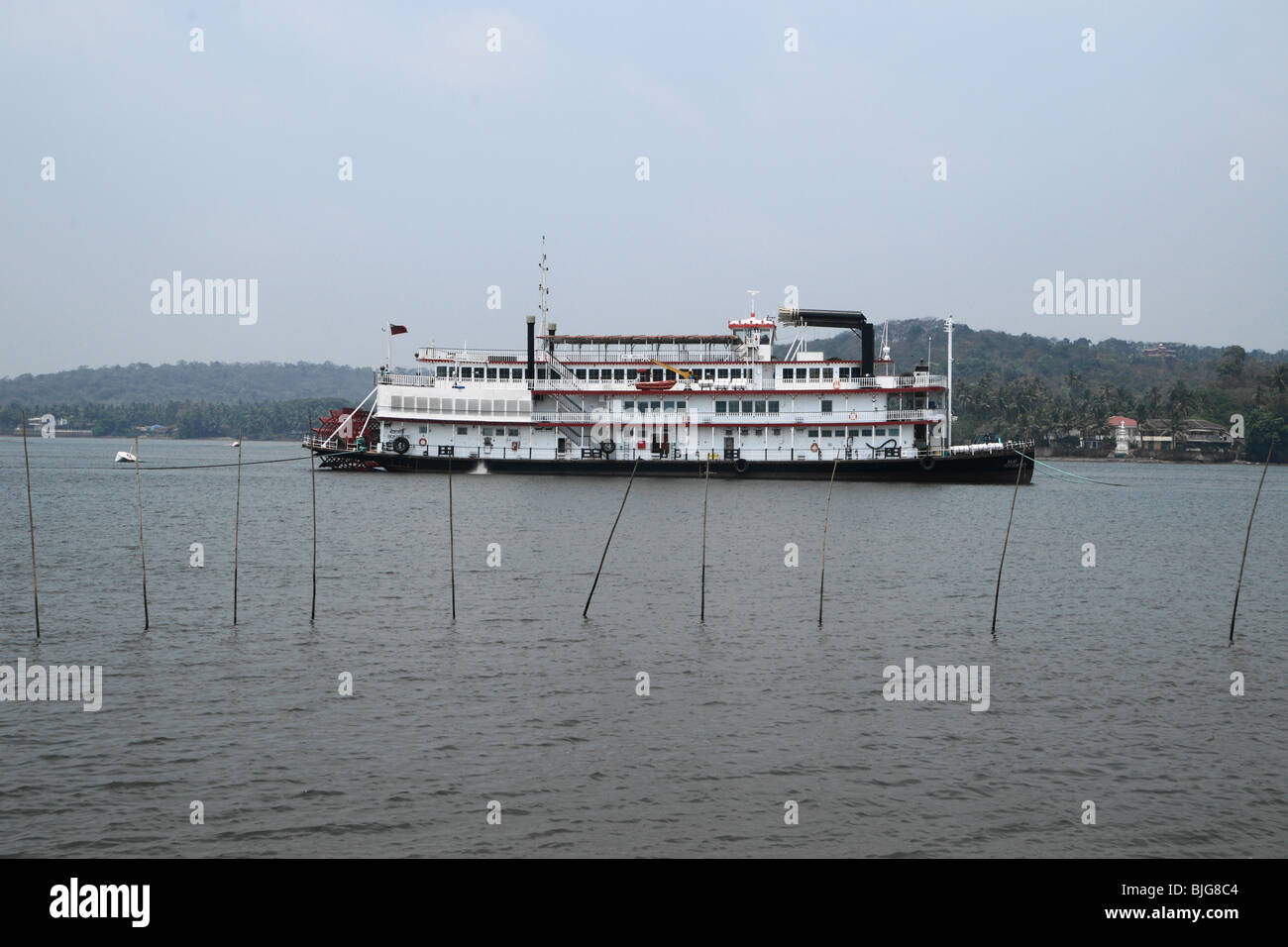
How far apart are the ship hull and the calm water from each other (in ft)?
75.2

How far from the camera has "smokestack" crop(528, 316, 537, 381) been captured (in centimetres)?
6181

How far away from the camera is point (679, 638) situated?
19828 mm

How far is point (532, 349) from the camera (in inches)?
2464

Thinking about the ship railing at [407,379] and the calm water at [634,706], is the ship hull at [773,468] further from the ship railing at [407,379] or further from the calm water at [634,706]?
the calm water at [634,706]

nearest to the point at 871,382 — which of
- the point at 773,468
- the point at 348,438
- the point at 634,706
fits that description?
the point at 773,468

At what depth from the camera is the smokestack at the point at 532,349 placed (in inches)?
2434

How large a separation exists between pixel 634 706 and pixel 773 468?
4406cm

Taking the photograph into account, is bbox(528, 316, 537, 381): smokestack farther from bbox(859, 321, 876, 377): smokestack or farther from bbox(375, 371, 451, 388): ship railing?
bbox(859, 321, 876, 377): smokestack

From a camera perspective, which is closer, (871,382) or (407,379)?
(871,382)

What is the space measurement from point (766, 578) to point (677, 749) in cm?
1396

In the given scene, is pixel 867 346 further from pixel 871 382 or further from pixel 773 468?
pixel 773 468

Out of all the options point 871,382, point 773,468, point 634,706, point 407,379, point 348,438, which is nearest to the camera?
point 634,706
